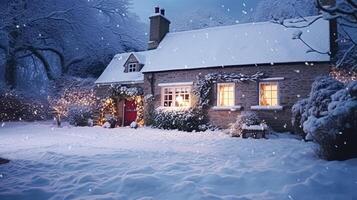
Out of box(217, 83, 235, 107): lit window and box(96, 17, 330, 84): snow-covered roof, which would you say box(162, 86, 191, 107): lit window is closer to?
box(96, 17, 330, 84): snow-covered roof

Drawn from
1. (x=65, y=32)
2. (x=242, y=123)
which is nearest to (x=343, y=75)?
(x=242, y=123)

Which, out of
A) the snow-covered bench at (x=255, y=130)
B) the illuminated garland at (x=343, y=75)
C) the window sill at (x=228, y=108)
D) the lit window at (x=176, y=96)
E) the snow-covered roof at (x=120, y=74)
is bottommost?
the snow-covered bench at (x=255, y=130)

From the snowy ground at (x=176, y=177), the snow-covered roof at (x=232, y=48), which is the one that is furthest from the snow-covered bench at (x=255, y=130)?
the snowy ground at (x=176, y=177)

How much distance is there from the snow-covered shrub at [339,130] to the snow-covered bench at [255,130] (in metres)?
6.01

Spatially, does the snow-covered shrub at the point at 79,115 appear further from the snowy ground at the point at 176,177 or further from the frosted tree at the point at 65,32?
the snowy ground at the point at 176,177

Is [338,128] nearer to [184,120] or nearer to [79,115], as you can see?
[184,120]

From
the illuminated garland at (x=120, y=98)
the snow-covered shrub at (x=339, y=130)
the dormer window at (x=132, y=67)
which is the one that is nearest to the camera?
the snow-covered shrub at (x=339, y=130)

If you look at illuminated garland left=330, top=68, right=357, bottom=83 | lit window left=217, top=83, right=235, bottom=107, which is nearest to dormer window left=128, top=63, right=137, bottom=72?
lit window left=217, top=83, right=235, bottom=107

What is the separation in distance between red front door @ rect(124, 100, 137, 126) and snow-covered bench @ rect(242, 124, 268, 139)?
9.58 m

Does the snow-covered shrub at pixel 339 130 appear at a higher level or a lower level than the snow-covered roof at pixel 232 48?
lower

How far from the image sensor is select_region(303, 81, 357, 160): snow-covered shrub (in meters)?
6.32

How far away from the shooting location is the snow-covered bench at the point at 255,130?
12766 mm

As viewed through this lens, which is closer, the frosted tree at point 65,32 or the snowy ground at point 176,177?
the snowy ground at point 176,177

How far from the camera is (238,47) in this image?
1719 cm
